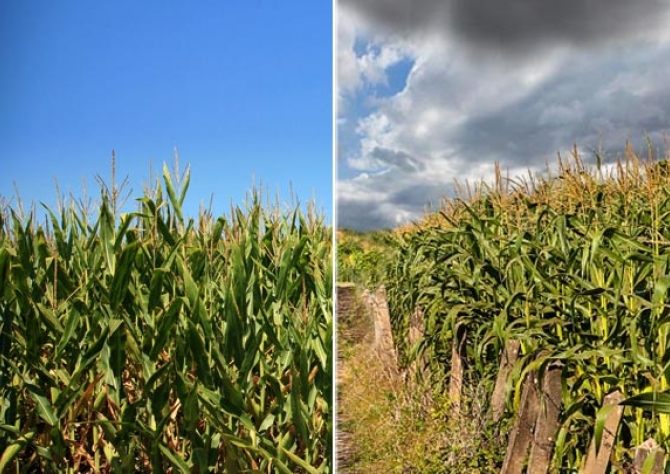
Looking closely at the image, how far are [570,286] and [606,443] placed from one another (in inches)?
11.8

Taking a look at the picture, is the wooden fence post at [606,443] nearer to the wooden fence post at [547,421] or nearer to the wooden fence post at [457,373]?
the wooden fence post at [547,421]

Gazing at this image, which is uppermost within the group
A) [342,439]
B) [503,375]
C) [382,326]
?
[382,326]

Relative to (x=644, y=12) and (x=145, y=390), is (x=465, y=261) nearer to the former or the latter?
(x=644, y=12)

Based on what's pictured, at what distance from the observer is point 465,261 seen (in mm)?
1655

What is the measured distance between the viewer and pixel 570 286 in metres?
1.39

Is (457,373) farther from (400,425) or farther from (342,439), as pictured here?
(342,439)

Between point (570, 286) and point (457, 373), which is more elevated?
point (570, 286)

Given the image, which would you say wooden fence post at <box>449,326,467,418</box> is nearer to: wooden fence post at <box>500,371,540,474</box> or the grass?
the grass

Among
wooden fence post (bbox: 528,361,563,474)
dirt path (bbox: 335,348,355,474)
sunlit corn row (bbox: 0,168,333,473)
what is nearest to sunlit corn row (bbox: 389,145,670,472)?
wooden fence post (bbox: 528,361,563,474)

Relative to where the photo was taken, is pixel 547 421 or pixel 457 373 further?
pixel 457 373

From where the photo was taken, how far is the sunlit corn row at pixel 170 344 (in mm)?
1523

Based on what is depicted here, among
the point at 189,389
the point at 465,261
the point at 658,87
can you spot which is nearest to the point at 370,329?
the point at 465,261

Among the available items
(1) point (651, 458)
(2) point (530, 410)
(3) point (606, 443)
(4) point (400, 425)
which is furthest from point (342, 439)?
(1) point (651, 458)

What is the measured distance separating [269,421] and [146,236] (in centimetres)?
53
